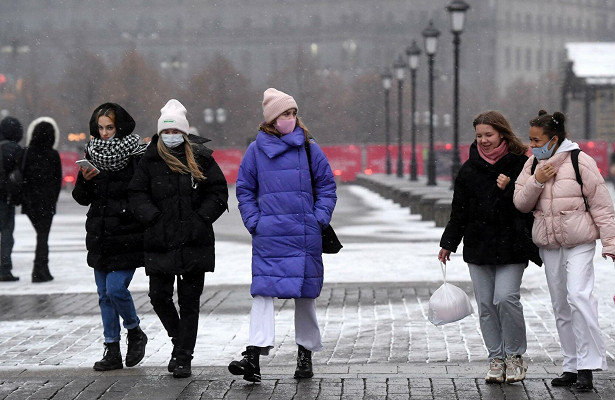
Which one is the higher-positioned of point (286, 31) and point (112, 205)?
point (112, 205)

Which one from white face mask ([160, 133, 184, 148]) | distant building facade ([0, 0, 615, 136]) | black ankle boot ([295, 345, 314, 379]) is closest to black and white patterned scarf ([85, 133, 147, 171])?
white face mask ([160, 133, 184, 148])

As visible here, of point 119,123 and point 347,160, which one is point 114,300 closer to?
point 119,123

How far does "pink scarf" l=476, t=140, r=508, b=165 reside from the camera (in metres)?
7.41

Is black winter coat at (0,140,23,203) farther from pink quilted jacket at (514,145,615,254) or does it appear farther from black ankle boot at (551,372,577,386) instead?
black ankle boot at (551,372,577,386)

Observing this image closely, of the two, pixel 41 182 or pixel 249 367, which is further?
pixel 41 182

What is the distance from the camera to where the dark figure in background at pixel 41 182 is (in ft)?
44.0

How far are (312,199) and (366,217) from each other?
1872 centimetres

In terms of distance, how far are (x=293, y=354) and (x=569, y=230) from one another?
229 cm

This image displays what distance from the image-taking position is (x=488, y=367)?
7.83 metres

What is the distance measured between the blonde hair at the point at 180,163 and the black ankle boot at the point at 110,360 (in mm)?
1237

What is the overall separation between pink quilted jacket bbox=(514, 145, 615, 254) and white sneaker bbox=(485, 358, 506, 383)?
0.71m

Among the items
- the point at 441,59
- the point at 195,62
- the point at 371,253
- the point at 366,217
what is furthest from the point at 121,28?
the point at 371,253

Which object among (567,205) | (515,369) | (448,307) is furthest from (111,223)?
(567,205)

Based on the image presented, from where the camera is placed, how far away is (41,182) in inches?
535
